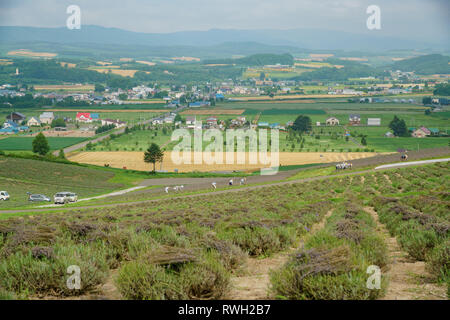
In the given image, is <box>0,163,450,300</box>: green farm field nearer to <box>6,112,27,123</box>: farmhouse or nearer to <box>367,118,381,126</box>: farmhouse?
<box>367,118,381,126</box>: farmhouse

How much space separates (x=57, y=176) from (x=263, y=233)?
47.9m

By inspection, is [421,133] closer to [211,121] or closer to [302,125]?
[302,125]

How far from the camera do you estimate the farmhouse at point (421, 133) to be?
3691 inches

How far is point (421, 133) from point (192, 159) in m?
50.0

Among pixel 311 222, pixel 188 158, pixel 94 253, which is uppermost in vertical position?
pixel 94 253

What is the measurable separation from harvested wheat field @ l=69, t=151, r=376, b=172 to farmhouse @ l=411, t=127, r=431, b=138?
25.9 m

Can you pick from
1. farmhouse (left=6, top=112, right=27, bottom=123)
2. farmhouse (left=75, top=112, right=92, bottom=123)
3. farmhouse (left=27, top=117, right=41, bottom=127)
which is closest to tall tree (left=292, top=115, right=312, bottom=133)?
farmhouse (left=75, top=112, right=92, bottom=123)

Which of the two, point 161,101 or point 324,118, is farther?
point 161,101

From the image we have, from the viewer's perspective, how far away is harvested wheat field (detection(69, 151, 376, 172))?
67.8 metres

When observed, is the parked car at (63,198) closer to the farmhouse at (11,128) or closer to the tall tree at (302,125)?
the tall tree at (302,125)

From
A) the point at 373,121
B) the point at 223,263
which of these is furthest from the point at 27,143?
the point at 223,263
